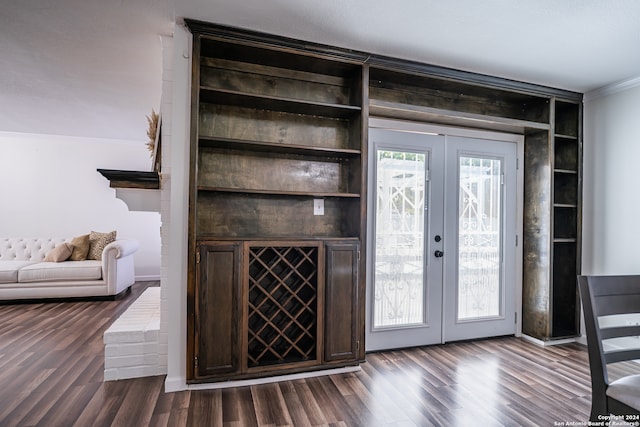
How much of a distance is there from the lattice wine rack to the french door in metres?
0.67

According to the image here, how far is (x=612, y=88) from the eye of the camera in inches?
124

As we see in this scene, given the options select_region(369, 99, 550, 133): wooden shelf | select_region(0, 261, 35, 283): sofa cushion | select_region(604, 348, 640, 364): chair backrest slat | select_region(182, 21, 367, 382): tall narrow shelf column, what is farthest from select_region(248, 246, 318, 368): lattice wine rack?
select_region(0, 261, 35, 283): sofa cushion

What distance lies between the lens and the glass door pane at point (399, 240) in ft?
10.1

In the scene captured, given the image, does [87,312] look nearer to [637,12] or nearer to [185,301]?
[185,301]

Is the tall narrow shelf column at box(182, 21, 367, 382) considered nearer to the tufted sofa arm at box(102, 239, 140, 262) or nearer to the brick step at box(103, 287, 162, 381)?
the brick step at box(103, 287, 162, 381)

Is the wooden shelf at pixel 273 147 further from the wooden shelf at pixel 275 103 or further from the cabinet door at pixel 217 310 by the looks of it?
the cabinet door at pixel 217 310

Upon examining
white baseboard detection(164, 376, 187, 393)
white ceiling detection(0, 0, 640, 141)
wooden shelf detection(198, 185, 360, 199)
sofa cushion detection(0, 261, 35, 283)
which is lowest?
white baseboard detection(164, 376, 187, 393)

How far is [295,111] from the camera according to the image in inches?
107

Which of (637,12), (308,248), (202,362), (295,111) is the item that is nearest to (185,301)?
(202,362)

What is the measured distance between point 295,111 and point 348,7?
2.82 ft

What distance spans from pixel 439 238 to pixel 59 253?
16.4ft

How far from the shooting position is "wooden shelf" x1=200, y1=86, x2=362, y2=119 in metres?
2.38

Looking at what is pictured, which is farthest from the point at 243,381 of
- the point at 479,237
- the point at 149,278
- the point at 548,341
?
the point at 149,278

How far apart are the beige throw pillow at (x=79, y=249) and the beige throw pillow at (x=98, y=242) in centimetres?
7
